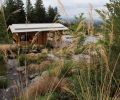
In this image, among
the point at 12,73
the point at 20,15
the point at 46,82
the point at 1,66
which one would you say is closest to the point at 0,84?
the point at 46,82

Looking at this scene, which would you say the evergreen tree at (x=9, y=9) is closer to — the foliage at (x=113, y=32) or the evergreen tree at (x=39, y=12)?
the foliage at (x=113, y=32)

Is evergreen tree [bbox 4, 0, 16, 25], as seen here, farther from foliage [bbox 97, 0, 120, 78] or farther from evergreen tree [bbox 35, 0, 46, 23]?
evergreen tree [bbox 35, 0, 46, 23]

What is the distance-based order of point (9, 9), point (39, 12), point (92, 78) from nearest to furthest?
1. point (92, 78)
2. point (9, 9)
3. point (39, 12)

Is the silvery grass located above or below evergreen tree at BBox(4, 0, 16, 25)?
below

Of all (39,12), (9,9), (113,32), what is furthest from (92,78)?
(39,12)

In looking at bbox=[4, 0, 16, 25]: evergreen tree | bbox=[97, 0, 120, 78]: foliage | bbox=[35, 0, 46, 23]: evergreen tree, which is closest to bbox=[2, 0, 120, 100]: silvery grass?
bbox=[97, 0, 120, 78]: foliage

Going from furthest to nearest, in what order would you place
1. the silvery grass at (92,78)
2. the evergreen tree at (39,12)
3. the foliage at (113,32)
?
the evergreen tree at (39,12)
the foliage at (113,32)
the silvery grass at (92,78)

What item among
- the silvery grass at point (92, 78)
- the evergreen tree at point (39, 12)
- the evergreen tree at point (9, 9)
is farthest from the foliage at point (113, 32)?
the evergreen tree at point (39, 12)

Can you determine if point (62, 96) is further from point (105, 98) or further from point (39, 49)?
point (39, 49)

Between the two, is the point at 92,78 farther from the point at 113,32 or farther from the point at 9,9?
the point at 9,9

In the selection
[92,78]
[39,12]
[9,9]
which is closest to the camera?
[92,78]

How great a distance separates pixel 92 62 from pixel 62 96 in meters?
0.93

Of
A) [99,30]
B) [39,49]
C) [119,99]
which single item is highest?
[99,30]

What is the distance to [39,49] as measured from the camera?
2164 cm
